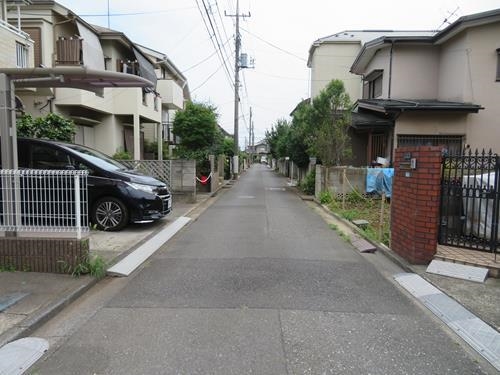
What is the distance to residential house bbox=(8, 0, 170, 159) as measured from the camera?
48.7 ft

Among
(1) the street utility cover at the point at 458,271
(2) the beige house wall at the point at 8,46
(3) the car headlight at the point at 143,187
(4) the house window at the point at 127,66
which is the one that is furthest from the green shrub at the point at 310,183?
(1) the street utility cover at the point at 458,271

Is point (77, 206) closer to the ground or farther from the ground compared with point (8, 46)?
closer to the ground

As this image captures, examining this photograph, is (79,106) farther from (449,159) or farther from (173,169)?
(449,159)

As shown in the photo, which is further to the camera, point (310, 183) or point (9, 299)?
point (310, 183)

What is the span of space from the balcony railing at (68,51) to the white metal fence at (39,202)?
11.9 meters

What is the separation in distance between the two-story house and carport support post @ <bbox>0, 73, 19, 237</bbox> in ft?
27.2

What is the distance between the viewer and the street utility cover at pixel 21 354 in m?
2.96

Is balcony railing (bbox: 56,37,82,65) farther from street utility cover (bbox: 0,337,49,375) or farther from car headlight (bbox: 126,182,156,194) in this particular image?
street utility cover (bbox: 0,337,49,375)

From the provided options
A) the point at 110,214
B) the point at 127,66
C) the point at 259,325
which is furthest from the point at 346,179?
the point at 127,66

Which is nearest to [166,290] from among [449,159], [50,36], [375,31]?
[449,159]

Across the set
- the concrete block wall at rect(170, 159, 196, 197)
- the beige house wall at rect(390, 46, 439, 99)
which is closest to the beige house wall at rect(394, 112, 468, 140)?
the beige house wall at rect(390, 46, 439, 99)

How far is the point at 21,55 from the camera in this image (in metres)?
11.4

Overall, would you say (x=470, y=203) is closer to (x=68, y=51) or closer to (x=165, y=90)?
(x=68, y=51)

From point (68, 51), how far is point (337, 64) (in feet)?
61.6
